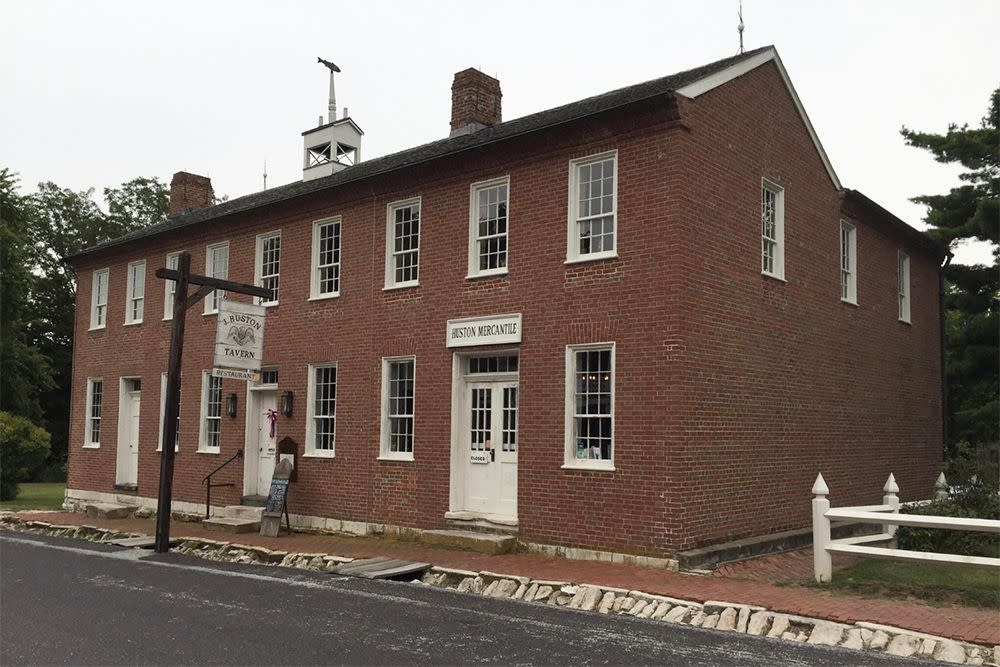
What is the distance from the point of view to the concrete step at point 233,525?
16.2 metres

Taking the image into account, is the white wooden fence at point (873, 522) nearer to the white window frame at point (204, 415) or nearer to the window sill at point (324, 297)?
the window sill at point (324, 297)

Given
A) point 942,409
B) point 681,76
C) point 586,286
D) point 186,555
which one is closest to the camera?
point 586,286

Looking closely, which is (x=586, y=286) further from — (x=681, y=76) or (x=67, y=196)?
(x=67, y=196)

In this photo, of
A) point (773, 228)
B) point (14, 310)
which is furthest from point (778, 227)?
point (14, 310)

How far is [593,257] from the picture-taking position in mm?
12969

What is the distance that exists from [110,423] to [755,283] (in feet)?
51.7

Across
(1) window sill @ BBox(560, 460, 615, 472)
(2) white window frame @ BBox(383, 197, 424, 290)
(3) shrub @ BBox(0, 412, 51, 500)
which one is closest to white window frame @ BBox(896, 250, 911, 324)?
(1) window sill @ BBox(560, 460, 615, 472)

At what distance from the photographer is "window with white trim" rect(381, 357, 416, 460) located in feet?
50.8

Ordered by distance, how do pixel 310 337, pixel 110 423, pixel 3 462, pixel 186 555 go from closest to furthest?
pixel 186 555 < pixel 310 337 < pixel 110 423 < pixel 3 462

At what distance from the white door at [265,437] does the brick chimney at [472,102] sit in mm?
6773

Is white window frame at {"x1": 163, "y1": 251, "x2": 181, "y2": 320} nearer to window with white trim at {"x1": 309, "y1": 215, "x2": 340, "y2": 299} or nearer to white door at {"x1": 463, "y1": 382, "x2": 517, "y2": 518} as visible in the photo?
window with white trim at {"x1": 309, "y1": 215, "x2": 340, "y2": 299}

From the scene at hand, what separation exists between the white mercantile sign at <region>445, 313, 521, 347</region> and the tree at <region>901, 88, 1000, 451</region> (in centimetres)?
1197

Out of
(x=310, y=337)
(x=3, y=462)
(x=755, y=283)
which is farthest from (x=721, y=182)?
(x=3, y=462)

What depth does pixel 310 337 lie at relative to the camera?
17203 millimetres
